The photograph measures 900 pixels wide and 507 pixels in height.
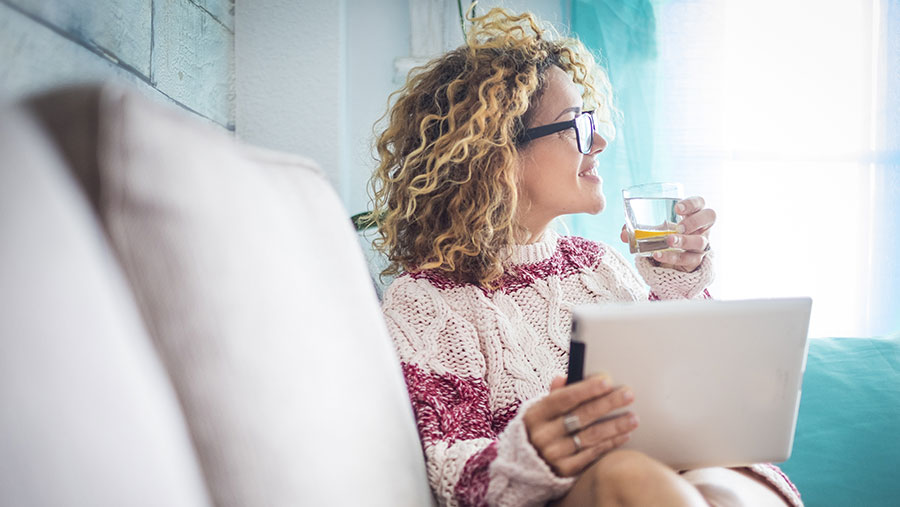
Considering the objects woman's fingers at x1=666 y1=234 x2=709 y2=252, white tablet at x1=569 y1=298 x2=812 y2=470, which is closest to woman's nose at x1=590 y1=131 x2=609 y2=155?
woman's fingers at x1=666 y1=234 x2=709 y2=252

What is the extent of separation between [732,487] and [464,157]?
2.42 ft

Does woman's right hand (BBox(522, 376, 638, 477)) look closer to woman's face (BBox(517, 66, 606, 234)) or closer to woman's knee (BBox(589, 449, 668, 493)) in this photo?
woman's knee (BBox(589, 449, 668, 493))

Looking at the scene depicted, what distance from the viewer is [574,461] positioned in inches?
28.0

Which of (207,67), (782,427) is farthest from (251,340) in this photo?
(207,67)

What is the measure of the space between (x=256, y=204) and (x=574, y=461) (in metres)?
0.48

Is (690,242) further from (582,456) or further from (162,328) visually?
(162,328)

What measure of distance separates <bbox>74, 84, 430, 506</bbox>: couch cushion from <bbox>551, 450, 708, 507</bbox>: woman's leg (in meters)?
0.24

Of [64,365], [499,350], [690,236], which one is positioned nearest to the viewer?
[64,365]

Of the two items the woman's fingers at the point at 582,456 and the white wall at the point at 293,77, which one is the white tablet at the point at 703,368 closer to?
the woman's fingers at the point at 582,456

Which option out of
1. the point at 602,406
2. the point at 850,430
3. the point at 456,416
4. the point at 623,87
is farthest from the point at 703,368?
the point at 623,87

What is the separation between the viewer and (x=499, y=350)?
106 centimetres

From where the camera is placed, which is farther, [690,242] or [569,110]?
[569,110]

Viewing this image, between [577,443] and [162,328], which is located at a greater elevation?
[162,328]

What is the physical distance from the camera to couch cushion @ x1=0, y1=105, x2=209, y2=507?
1.03 ft
